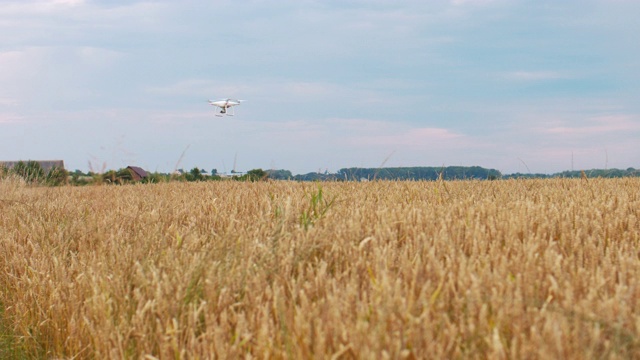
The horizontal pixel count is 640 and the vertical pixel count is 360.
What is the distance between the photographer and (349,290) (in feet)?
8.66

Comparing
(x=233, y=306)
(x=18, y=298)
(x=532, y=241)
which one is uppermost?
(x=532, y=241)

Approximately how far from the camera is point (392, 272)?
120 inches

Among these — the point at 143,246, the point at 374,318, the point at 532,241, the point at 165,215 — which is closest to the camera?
the point at 374,318

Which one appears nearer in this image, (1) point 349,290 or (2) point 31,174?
(1) point 349,290

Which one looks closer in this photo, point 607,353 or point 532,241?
point 607,353

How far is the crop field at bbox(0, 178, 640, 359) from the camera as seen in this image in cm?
229

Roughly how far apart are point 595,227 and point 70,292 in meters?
3.64

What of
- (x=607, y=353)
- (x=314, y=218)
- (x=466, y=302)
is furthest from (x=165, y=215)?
(x=607, y=353)

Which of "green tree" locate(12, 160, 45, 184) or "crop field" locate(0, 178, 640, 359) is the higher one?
"green tree" locate(12, 160, 45, 184)

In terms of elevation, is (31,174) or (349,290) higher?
(31,174)

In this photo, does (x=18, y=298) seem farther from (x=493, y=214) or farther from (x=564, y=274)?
(x=564, y=274)

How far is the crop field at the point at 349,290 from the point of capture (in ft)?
7.51

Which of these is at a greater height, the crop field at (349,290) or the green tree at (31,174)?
the green tree at (31,174)

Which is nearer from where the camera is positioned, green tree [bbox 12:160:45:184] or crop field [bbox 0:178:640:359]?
crop field [bbox 0:178:640:359]
